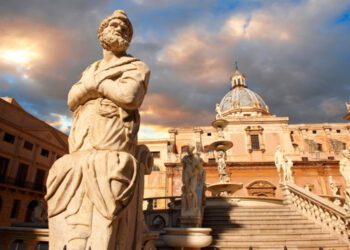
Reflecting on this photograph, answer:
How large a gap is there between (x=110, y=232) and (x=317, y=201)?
28.8 feet

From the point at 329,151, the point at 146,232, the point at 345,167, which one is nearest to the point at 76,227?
the point at 146,232

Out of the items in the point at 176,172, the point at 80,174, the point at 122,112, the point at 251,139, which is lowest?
the point at 80,174

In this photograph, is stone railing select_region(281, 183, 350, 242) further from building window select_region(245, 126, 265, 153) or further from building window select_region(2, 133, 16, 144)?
building window select_region(2, 133, 16, 144)

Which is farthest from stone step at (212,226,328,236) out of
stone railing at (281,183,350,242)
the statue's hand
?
the statue's hand

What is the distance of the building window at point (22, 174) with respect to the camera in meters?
23.9

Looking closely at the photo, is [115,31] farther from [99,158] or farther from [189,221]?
[189,221]

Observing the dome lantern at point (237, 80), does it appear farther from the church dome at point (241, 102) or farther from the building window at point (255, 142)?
the building window at point (255, 142)

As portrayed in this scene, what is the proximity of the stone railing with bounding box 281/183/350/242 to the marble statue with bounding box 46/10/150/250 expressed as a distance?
301 inches

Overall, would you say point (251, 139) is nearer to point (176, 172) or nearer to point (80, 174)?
point (176, 172)

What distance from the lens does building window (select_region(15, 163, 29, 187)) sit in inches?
939

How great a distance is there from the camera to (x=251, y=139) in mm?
33594

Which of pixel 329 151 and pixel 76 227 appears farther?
pixel 329 151

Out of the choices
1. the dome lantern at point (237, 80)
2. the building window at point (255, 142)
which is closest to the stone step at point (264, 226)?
the building window at point (255, 142)

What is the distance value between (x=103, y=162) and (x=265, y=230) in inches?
290
